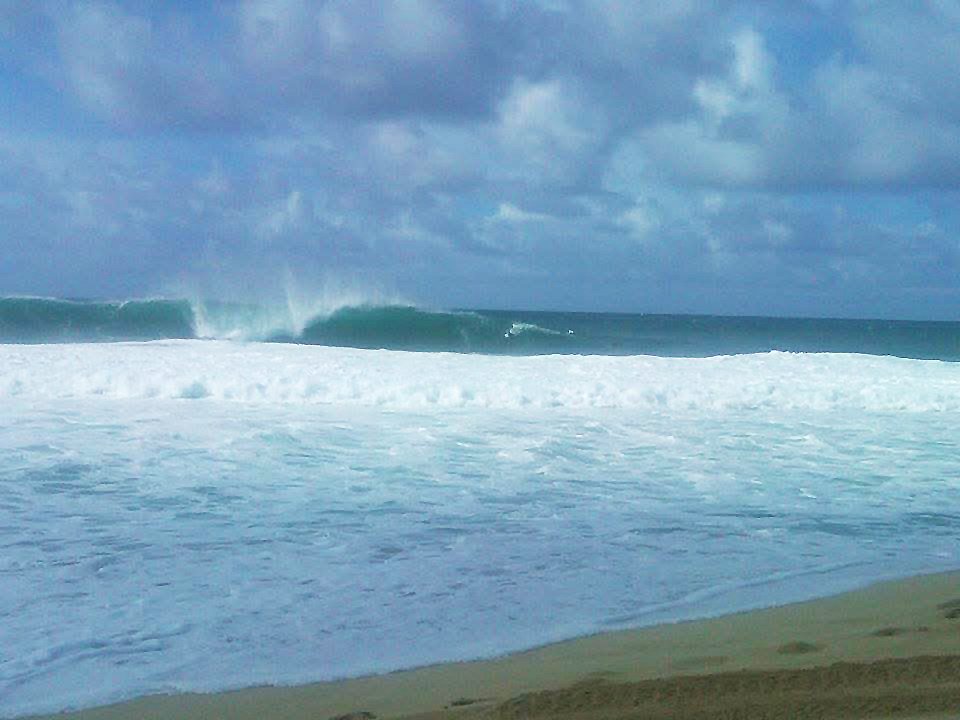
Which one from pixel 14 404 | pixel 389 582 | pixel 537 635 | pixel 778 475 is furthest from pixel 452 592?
pixel 14 404

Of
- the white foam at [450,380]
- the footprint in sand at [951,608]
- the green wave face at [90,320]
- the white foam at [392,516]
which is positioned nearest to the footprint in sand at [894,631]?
the footprint in sand at [951,608]

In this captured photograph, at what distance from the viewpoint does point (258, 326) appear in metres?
32.2

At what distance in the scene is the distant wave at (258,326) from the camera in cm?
3275

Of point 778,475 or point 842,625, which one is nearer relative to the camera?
point 842,625

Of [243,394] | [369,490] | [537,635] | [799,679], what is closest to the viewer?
[799,679]

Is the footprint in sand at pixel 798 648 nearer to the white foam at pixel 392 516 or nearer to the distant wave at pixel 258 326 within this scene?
the white foam at pixel 392 516

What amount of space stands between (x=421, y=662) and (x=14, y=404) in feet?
34.0

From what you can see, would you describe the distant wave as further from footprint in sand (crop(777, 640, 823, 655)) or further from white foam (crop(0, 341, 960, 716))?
footprint in sand (crop(777, 640, 823, 655))

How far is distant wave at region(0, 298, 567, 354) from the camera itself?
32750 millimetres

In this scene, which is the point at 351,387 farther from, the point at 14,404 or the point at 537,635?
the point at 537,635

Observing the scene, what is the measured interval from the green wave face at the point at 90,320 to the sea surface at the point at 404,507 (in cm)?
1730

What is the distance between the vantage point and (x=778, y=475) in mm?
9242

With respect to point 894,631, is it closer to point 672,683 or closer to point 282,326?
point 672,683

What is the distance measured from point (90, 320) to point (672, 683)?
3548cm
